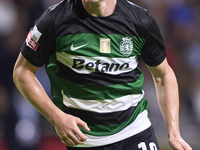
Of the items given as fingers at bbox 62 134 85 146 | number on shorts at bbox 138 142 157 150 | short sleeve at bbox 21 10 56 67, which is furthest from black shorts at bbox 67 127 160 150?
short sleeve at bbox 21 10 56 67

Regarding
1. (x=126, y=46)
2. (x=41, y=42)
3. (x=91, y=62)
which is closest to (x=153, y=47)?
(x=126, y=46)

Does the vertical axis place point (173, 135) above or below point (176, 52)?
above

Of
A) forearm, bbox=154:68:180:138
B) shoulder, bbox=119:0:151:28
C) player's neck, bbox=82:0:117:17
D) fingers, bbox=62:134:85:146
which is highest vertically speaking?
player's neck, bbox=82:0:117:17

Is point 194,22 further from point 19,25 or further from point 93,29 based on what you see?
point 93,29

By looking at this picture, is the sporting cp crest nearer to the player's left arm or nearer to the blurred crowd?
the player's left arm

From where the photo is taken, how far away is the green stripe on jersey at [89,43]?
91.7 inches

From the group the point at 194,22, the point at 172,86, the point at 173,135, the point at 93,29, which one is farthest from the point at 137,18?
the point at 194,22

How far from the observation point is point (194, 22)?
5.97 meters

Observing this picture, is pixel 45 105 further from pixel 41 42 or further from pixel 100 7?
pixel 100 7

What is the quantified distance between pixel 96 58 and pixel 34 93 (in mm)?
425

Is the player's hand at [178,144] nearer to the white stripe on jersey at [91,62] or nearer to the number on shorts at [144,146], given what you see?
the number on shorts at [144,146]

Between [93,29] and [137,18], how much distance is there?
11.3 inches

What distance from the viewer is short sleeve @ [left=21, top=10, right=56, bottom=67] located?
7.50 ft

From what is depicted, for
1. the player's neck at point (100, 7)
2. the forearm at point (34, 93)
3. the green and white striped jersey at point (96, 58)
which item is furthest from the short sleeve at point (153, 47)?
the forearm at point (34, 93)
